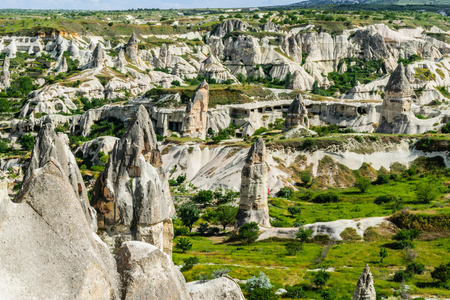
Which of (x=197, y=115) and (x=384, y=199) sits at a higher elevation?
(x=197, y=115)

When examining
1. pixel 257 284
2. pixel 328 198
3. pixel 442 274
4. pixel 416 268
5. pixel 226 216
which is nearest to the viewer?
pixel 257 284

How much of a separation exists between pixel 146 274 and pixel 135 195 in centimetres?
1204

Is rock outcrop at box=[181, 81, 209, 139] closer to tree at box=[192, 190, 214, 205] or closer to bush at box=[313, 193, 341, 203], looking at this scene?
tree at box=[192, 190, 214, 205]

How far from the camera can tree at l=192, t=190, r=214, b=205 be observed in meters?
58.9


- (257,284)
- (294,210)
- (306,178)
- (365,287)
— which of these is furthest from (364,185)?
(365,287)

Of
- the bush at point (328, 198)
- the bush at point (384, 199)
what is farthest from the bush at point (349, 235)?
the bush at point (328, 198)

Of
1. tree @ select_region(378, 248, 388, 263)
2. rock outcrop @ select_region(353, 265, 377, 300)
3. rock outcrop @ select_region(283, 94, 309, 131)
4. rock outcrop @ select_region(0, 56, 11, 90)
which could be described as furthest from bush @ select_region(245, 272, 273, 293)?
rock outcrop @ select_region(0, 56, 11, 90)

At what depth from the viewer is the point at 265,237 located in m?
44.8

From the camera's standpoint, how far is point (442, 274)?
103 feet

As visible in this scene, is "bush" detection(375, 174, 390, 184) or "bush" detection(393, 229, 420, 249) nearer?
"bush" detection(393, 229, 420, 249)

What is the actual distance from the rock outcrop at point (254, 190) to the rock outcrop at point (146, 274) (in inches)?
1500

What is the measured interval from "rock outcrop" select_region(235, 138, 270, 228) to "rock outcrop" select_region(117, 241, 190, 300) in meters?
38.1

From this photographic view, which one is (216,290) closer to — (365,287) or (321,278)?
(365,287)

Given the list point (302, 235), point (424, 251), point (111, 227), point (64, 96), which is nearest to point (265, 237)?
point (302, 235)
